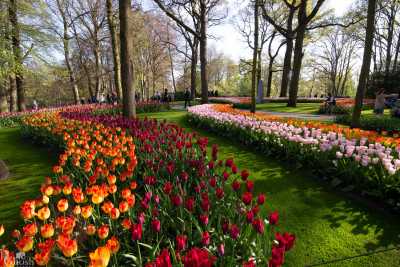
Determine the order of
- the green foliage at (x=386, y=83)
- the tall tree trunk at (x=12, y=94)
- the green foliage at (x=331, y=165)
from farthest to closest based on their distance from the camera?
the green foliage at (x=386, y=83) < the tall tree trunk at (x=12, y=94) < the green foliage at (x=331, y=165)

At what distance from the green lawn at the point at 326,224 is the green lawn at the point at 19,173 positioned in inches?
143

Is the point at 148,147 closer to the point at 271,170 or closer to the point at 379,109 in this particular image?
the point at 271,170

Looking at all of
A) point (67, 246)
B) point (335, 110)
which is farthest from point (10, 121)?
point (335, 110)

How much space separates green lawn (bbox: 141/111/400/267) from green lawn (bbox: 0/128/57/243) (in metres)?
3.63

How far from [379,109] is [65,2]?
26.2 meters

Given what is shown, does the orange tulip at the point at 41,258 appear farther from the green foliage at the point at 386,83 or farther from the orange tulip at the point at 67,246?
the green foliage at the point at 386,83

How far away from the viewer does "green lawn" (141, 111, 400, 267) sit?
3004 mm

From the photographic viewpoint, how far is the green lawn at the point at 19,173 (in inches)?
164

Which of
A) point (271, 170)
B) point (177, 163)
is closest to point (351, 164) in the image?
point (271, 170)

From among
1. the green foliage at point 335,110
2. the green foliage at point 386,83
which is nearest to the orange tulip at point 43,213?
the green foliage at point 335,110

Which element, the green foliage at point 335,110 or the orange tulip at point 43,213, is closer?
the orange tulip at point 43,213

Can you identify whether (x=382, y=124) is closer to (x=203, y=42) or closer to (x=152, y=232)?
(x=152, y=232)

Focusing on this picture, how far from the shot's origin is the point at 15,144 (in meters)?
9.14

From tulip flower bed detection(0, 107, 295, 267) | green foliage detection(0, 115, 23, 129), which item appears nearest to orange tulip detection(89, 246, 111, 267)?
tulip flower bed detection(0, 107, 295, 267)
